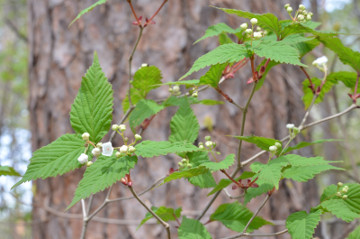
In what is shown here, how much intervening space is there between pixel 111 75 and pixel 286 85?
0.96 meters

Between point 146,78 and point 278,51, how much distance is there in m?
0.39

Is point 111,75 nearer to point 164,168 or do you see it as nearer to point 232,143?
point 164,168

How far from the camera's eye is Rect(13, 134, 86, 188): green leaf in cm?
68

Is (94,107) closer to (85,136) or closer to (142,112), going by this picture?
(85,136)

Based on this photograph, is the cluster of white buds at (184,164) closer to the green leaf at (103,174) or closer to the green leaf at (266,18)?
the green leaf at (103,174)

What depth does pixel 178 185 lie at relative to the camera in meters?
1.67

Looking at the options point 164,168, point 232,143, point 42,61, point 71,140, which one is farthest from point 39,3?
point 71,140

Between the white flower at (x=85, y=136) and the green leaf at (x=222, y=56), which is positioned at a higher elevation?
the green leaf at (x=222, y=56)

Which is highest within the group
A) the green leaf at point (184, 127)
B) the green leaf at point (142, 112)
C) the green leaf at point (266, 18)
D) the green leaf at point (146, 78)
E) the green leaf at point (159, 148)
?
the green leaf at point (266, 18)

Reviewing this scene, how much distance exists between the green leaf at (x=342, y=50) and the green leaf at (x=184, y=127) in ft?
1.24

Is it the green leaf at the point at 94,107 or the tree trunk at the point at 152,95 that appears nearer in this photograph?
the green leaf at the point at 94,107

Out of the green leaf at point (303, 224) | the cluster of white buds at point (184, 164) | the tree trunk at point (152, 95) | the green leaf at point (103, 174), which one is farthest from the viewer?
the tree trunk at point (152, 95)

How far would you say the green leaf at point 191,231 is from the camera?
2.76 feet

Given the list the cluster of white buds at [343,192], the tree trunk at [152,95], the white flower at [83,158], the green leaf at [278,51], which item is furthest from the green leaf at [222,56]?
the tree trunk at [152,95]
